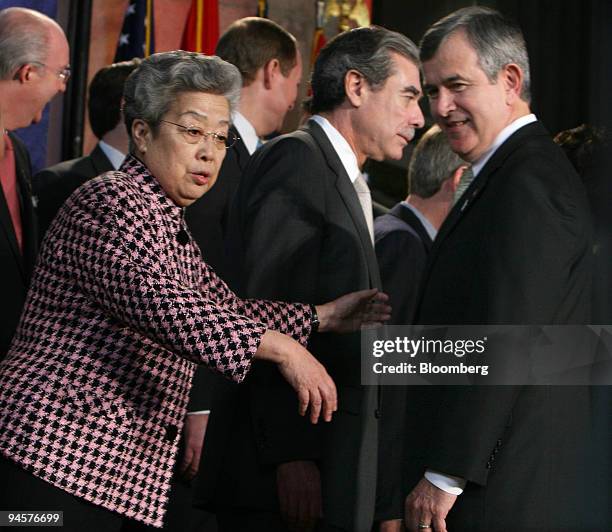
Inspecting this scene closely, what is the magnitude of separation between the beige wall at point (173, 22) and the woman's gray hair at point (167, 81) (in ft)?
10.6

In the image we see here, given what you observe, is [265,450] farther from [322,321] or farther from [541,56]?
[541,56]

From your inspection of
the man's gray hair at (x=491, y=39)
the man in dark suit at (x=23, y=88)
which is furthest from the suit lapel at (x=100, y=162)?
the man's gray hair at (x=491, y=39)

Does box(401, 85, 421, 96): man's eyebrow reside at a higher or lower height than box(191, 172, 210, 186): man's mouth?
higher

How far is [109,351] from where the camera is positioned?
A: 2084mm

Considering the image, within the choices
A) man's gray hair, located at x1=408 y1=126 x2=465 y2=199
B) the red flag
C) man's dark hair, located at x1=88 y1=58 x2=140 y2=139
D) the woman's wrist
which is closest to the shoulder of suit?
man's gray hair, located at x1=408 y1=126 x2=465 y2=199

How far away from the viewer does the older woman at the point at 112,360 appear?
2020 millimetres

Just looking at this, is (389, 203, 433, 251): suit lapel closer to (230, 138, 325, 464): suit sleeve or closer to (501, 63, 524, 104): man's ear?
(230, 138, 325, 464): suit sleeve

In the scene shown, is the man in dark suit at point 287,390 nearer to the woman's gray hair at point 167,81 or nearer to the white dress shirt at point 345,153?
the white dress shirt at point 345,153

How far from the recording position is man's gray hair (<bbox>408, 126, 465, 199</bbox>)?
368 cm

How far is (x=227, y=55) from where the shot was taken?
374cm

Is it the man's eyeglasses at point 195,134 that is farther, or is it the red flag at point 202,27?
the red flag at point 202,27

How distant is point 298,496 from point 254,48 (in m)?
1.75

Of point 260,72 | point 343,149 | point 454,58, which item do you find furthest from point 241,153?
point 454,58

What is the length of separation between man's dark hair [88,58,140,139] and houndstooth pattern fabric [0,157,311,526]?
1.63 m
